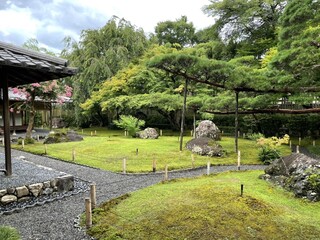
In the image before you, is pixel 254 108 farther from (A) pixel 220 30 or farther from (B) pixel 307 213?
(A) pixel 220 30

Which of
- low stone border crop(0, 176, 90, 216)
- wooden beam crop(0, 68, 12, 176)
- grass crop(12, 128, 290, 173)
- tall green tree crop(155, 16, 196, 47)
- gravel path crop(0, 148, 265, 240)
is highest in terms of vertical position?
tall green tree crop(155, 16, 196, 47)

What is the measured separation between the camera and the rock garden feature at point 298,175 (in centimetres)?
556

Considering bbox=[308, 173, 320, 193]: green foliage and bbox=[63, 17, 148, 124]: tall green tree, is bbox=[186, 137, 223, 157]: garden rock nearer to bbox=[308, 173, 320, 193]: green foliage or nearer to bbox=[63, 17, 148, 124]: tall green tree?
bbox=[308, 173, 320, 193]: green foliage

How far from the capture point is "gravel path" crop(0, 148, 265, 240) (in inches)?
162

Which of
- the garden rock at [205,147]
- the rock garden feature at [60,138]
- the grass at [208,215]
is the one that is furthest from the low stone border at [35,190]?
the rock garden feature at [60,138]

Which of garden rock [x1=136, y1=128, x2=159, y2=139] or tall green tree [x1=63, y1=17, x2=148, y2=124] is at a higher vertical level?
tall green tree [x1=63, y1=17, x2=148, y2=124]

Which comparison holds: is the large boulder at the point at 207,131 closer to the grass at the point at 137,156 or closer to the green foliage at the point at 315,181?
the grass at the point at 137,156

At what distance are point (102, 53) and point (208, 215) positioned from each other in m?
19.1

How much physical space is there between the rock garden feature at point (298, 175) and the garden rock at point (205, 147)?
11.4 ft

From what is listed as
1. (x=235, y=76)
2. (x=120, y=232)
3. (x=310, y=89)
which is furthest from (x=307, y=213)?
(x=235, y=76)

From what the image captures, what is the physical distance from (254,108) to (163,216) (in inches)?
345

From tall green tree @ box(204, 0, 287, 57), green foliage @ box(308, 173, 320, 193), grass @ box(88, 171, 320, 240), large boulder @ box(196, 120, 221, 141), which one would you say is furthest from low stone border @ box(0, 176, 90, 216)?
tall green tree @ box(204, 0, 287, 57)

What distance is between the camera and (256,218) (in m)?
4.32

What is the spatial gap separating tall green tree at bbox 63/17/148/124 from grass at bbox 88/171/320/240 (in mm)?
15921
